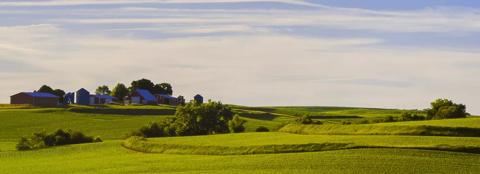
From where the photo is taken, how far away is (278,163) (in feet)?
186

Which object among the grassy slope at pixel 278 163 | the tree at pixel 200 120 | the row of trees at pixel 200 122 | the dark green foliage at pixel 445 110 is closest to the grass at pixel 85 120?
the row of trees at pixel 200 122

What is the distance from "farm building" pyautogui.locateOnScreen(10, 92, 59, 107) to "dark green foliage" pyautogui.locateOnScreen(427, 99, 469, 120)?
333 feet

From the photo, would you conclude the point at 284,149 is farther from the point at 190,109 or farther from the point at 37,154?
the point at 190,109

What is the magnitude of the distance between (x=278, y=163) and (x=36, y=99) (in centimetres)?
14600

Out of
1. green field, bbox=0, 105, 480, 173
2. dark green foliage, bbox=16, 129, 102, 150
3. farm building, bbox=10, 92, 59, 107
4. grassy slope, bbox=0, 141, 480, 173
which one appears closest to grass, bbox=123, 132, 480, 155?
green field, bbox=0, 105, 480, 173

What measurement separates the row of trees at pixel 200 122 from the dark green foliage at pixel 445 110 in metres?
25.2

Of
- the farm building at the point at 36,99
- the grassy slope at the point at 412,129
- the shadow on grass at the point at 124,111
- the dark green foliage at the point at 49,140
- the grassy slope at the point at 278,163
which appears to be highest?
the farm building at the point at 36,99

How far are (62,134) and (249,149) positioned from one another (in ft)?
135

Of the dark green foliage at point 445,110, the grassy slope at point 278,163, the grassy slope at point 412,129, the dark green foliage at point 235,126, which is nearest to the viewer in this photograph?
the grassy slope at point 278,163

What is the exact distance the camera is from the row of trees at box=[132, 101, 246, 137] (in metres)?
118

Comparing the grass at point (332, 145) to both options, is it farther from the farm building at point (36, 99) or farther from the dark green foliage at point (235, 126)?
the farm building at point (36, 99)

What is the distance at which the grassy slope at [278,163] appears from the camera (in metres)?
52.5

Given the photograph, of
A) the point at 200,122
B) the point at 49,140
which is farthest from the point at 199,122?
the point at 49,140

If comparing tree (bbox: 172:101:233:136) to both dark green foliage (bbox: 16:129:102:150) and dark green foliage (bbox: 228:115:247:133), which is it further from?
dark green foliage (bbox: 16:129:102:150)
